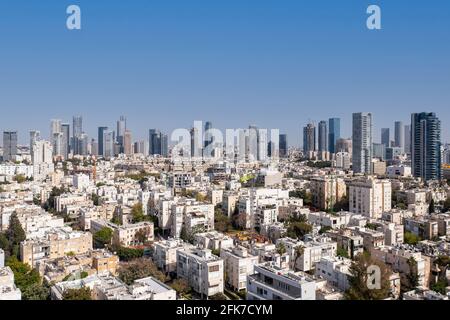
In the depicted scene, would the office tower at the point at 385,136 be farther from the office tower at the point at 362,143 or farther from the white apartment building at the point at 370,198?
the white apartment building at the point at 370,198

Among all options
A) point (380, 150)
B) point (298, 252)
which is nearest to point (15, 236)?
point (298, 252)

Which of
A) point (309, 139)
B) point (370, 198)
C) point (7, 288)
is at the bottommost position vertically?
point (7, 288)

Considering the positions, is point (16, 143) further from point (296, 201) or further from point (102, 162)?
point (296, 201)

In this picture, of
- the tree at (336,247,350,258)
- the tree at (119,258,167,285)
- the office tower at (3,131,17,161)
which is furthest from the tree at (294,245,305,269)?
the office tower at (3,131,17,161)

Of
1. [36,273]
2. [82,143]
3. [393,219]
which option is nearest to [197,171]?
[82,143]

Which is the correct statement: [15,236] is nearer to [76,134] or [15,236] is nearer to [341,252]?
[341,252]
